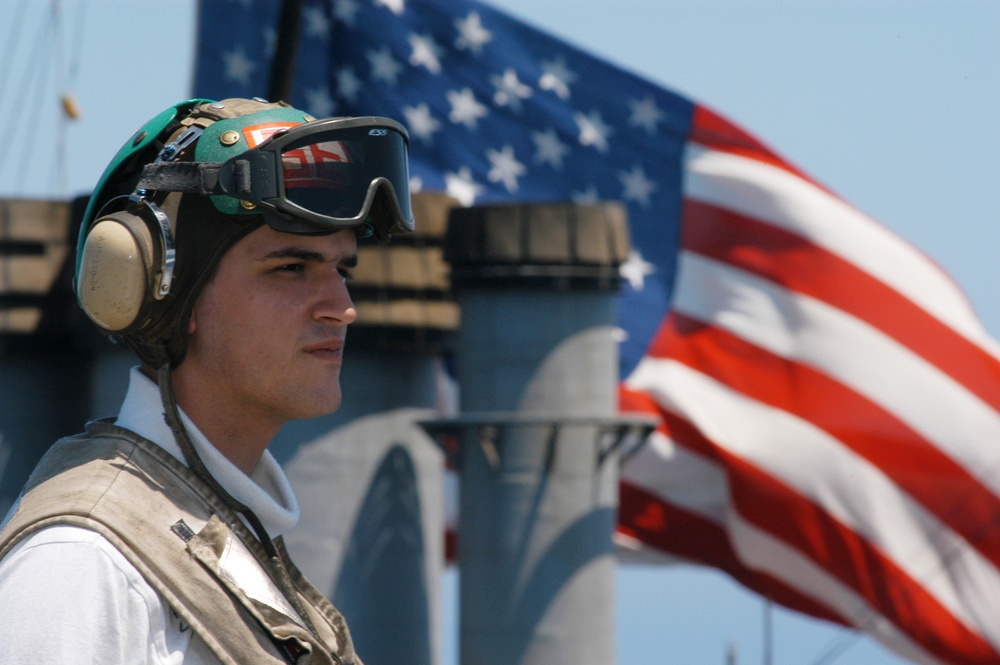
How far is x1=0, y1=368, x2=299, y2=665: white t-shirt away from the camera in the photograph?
77.2 inches

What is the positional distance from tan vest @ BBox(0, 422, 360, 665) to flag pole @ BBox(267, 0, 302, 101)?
8111mm

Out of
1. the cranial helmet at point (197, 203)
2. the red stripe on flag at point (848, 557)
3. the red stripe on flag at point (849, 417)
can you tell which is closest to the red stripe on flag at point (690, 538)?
the red stripe on flag at point (848, 557)

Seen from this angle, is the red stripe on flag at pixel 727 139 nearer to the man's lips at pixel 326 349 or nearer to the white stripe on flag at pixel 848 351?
the white stripe on flag at pixel 848 351

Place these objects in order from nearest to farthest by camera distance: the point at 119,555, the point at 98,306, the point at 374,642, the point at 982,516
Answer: the point at 119,555 < the point at 98,306 < the point at 374,642 < the point at 982,516

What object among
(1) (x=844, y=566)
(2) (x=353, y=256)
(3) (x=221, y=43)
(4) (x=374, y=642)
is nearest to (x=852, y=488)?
(1) (x=844, y=566)

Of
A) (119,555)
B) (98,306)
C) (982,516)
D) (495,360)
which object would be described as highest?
(495,360)

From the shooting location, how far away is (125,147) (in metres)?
2.55

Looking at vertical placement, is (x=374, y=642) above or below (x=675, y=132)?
below

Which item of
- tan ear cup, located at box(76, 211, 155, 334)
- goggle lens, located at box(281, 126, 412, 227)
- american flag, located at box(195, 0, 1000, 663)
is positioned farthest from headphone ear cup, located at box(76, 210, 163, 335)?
american flag, located at box(195, 0, 1000, 663)

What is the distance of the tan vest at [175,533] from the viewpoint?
210 cm

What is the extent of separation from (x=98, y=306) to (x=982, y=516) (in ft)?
32.1

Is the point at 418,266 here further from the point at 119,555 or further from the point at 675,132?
the point at 119,555

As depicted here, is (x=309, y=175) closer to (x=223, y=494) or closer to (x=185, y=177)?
(x=185, y=177)

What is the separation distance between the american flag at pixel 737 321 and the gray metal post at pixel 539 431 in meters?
1.65
